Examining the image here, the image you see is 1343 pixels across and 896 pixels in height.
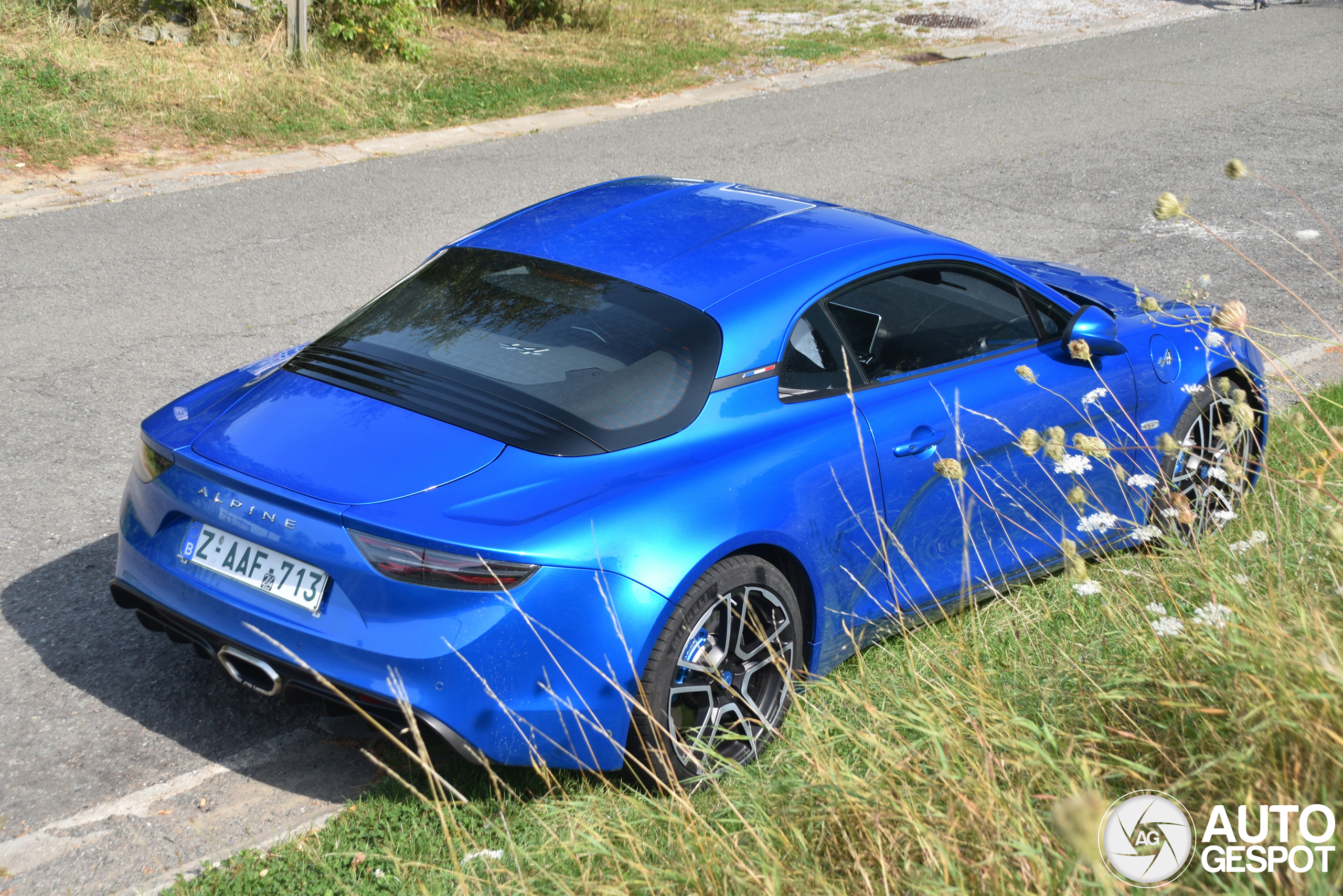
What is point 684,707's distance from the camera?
327cm

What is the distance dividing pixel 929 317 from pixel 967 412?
455 mm

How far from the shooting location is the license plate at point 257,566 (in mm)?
3010

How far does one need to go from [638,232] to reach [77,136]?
27.6ft

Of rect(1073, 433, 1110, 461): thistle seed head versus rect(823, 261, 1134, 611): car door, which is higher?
rect(1073, 433, 1110, 461): thistle seed head

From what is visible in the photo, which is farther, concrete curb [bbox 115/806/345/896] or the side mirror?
the side mirror

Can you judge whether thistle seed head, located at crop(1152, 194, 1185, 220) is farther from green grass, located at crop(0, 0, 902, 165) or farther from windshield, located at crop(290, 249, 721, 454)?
green grass, located at crop(0, 0, 902, 165)

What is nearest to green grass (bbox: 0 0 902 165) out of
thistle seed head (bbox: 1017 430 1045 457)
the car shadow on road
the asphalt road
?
the asphalt road

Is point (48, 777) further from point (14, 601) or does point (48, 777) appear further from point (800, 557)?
point (800, 557)

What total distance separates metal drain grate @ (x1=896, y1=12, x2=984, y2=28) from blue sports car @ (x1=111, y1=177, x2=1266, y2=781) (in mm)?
15522

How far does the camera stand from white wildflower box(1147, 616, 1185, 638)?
2.71 meters

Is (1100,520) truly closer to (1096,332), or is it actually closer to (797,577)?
(797,577)

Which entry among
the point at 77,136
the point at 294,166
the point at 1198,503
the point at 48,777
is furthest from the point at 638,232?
the point at 77,136

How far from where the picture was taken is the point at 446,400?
3.36 metres

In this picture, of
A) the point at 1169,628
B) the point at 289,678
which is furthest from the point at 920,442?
the point at 289,678
